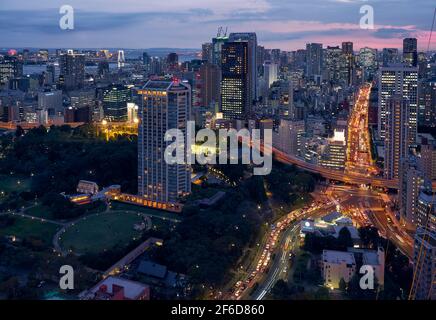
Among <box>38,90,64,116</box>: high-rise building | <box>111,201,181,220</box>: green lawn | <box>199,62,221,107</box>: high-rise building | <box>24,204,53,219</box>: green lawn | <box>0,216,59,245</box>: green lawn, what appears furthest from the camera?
<box>199,62,221,107</box>: high-rise building

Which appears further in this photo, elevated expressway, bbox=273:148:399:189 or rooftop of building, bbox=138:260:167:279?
elevated expressway, bbox=273:148:399:189

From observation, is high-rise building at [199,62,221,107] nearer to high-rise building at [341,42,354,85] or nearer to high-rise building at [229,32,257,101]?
high-rise building at [229,32,257,101]

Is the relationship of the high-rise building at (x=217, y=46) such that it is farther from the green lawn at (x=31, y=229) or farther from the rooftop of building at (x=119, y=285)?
the rooftop of building at (x=119, y=285)

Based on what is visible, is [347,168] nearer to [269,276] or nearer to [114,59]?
[269,276]

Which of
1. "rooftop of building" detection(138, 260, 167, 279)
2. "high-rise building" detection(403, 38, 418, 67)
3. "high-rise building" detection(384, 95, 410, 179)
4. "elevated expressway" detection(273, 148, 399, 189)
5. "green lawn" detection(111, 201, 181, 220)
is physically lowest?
"rooftop of building" detection(138, 260, 167, 279)

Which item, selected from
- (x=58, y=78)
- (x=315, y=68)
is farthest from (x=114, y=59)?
(x=315, y=68)

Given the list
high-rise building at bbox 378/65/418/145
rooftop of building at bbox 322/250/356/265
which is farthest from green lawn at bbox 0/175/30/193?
high-rise building at bbox 378/65/418/145

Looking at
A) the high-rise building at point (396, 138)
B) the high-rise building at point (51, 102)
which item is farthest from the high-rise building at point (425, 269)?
the high-rise building at point (51, 102)
